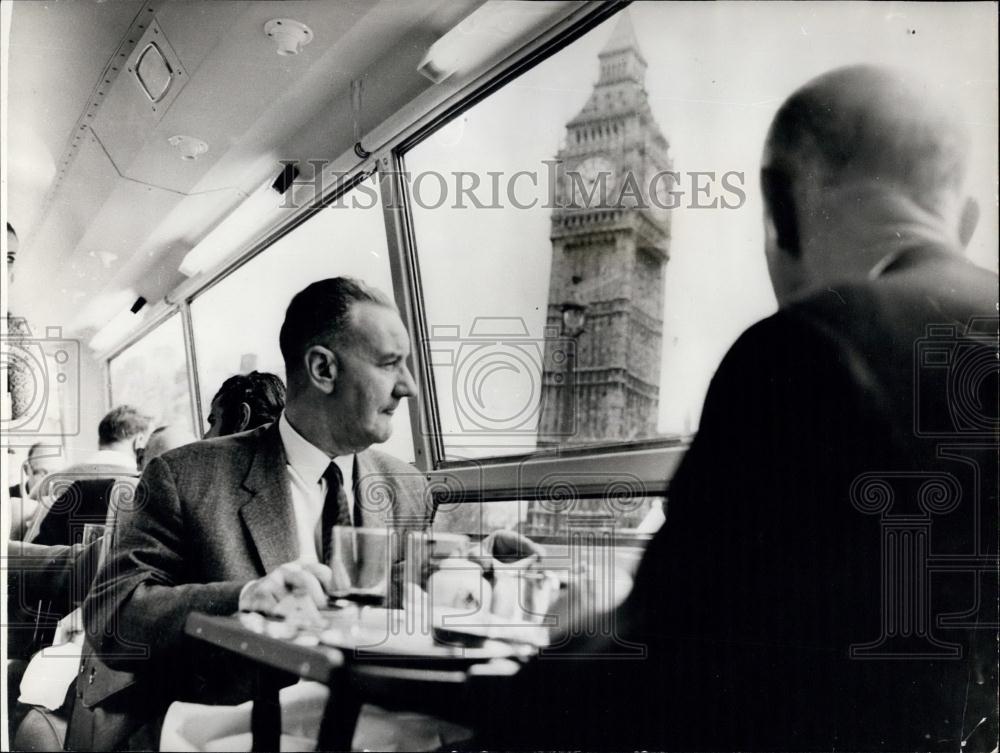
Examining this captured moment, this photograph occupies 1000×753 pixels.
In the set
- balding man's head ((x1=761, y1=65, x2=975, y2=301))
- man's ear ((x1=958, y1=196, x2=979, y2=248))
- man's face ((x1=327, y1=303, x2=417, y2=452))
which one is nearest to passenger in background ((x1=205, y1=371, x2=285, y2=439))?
man's face ((x1=327, y1=303, x2=417, y2=452))

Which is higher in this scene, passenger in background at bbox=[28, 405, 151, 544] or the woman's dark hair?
the woman's dark hair

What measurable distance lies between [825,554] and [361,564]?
1041 mm

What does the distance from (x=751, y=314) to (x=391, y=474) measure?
890 millimetres

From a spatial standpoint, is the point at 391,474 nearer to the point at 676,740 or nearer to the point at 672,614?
the point at 672,614

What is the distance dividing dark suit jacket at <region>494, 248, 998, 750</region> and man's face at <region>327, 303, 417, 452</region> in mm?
655

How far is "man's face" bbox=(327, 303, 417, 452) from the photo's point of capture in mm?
2012

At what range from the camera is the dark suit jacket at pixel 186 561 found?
1.95 meters

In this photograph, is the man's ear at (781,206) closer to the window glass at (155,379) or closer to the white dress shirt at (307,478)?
the white dress shirt at (307,478)

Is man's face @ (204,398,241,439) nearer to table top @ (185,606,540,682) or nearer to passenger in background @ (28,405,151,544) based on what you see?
passenger in background @ (28,405,151,544)

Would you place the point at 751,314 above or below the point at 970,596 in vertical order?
above

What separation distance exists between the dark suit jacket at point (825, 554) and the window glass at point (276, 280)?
0.87 m

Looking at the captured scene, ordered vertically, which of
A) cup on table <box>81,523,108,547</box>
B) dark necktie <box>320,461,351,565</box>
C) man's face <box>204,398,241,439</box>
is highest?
man's face <box>204,398,241,439</box>

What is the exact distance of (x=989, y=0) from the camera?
1.98 m

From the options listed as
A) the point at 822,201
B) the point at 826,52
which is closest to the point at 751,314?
the point at 822,201
